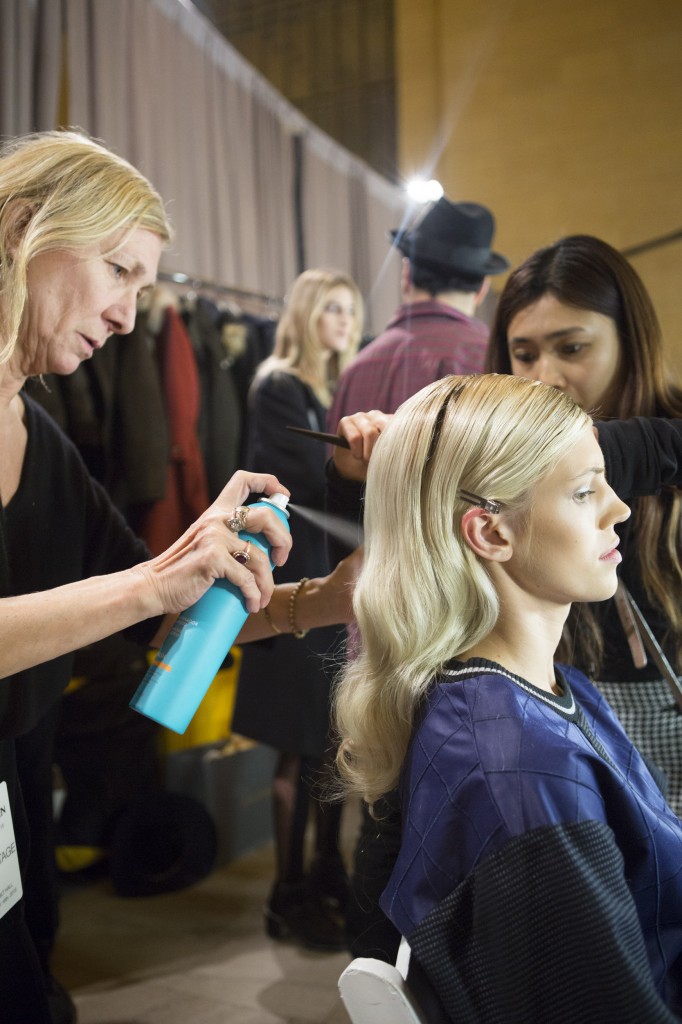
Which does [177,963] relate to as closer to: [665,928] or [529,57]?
[665,928]

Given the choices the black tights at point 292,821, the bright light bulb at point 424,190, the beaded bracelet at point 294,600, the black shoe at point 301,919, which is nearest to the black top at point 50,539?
the beaded bracelet at point 294,600

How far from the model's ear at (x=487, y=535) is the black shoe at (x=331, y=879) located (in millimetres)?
1247

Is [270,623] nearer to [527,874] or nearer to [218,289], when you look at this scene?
[527,874]

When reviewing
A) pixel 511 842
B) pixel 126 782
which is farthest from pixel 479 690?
pixel 126 782

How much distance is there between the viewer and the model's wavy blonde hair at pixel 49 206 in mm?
1014

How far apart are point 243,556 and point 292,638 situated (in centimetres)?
62

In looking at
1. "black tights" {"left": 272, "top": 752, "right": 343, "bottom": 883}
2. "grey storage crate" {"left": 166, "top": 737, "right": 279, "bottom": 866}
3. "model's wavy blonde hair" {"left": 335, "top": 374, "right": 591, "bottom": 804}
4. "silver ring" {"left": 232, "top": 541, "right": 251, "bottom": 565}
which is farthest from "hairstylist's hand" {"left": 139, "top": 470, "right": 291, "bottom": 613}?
"grey storage crate" {"left": 166, "top": 737, "right": 279, "bottom": 866}

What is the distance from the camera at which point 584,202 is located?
1325mm

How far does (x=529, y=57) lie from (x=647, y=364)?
1.70ft

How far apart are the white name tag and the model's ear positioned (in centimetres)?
63

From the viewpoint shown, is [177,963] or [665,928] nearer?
[665,928]

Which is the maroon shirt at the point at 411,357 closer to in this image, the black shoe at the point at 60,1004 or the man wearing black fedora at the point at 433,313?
the man wearing black fedora at the point at 433,313

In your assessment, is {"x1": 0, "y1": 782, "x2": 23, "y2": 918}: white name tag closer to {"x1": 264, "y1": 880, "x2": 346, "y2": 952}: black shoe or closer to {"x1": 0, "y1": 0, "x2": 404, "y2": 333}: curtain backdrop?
{"x1": 264, "y1": 880, "x2": 346, "y2": 952}: black shoe

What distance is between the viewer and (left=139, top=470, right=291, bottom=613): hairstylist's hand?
0.94 metres
